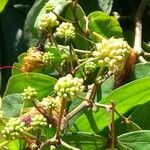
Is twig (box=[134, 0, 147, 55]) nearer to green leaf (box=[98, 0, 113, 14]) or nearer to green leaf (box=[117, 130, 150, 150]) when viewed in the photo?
green leaf (box=[98, 0, 113, 14])

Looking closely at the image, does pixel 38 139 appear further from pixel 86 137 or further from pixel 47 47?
pixel 47 47

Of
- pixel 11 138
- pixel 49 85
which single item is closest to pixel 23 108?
pixel 49 85

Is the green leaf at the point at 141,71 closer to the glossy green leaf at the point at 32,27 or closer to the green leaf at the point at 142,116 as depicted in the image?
the green leaf at the point at 142,116

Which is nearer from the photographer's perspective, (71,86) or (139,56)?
(71,86)

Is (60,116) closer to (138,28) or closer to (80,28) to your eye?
(80,28)

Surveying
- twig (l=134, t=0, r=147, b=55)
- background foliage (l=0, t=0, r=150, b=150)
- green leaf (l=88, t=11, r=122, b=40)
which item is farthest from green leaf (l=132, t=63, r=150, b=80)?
green leaf (l=88, t=11, r=122, b=40)

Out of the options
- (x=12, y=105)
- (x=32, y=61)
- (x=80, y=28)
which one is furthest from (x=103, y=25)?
(x=12, y=105)

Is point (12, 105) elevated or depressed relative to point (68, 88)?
depressed
